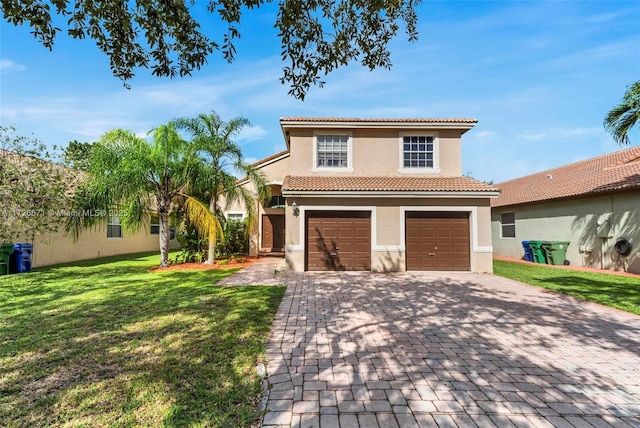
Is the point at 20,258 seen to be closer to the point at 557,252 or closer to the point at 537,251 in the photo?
the point at 537,251

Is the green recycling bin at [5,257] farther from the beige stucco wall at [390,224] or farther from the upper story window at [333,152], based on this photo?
the upper story window at [333,152]

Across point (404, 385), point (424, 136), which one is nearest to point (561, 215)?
point (424, 136)

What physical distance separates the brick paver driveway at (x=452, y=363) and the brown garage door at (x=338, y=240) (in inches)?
177

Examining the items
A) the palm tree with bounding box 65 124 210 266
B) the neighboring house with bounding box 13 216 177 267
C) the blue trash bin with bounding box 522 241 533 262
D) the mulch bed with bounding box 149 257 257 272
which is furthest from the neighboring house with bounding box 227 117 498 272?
the neighboring house with bounding box 13 216 177 267

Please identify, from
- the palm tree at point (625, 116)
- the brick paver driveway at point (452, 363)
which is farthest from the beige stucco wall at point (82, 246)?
the palm tree at point (625, 116)

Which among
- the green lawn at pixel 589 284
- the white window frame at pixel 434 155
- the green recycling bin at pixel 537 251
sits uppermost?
the white window frame at pixel 434 155

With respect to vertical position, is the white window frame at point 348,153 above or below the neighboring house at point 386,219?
above

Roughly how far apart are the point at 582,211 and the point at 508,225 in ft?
17.1

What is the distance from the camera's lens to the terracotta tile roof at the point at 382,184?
11891 mm

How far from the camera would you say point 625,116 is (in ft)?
37.5

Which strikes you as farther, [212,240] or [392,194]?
[212,240]

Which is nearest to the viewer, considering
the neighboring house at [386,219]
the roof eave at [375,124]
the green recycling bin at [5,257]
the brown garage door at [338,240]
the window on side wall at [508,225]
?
the green recycling bin at [5,257]

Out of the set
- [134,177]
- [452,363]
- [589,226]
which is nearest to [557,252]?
[589,226]

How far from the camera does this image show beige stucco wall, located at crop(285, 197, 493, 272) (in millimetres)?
12023
